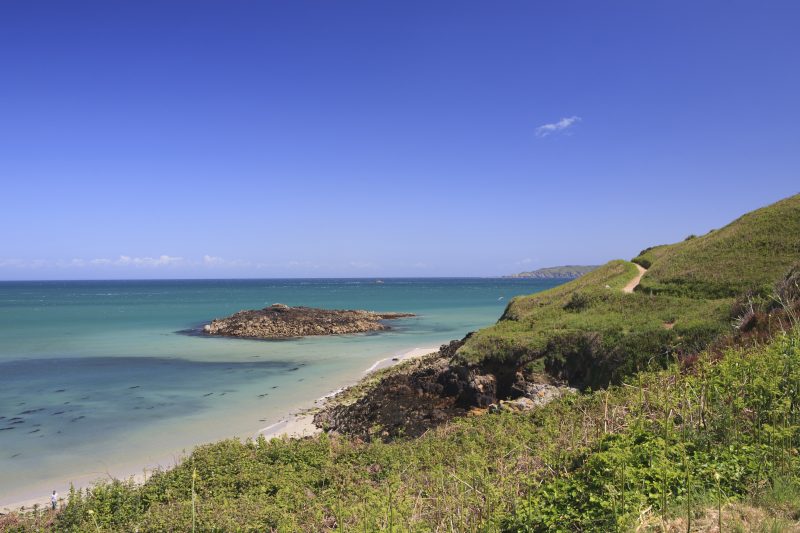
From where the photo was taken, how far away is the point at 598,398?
11.5 m

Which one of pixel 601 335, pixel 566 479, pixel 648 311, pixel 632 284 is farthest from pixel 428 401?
pixel 632 284

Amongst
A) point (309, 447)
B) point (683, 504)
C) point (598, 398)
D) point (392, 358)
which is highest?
point (683, 504)

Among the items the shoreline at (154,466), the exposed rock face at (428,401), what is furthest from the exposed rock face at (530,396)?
the shoreline at (154,466)

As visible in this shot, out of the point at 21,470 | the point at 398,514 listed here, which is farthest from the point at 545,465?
the point at 21,470

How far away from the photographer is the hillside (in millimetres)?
5172

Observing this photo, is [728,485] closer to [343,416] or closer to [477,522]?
[477,522]

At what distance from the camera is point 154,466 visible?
16531 millimetres

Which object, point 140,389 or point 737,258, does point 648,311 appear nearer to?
point 737,258

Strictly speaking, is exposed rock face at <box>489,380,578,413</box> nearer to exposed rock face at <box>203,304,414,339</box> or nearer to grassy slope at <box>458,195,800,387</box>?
grassy slope at <box>458,195,800,387</box>

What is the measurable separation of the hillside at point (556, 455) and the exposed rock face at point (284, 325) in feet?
112

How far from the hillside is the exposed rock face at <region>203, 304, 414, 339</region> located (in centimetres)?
3420

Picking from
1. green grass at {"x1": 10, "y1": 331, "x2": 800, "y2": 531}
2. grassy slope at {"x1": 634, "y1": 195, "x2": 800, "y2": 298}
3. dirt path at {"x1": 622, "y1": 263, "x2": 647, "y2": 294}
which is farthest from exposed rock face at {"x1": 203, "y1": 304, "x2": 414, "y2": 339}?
green grass at {"x1": 10, "y1": 331, "x2": 800, "y2": 531}

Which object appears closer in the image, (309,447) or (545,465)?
(545,465)

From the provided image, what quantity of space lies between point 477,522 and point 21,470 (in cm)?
1786
